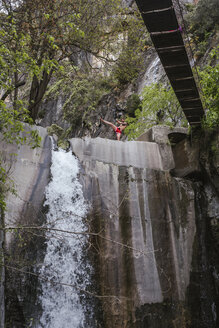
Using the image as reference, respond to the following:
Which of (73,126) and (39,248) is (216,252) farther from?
(73,126)

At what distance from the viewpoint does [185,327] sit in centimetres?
863

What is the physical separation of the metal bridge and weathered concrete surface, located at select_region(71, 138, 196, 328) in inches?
103

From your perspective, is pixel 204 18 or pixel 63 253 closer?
pixel 63 253

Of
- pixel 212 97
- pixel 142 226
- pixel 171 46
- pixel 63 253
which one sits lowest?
pixel 63 253

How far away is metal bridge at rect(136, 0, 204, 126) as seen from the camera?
5477mm

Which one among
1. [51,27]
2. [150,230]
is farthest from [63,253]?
[51,27]

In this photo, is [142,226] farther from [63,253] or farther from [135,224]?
[63,253]

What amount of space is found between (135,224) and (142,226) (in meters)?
0.21

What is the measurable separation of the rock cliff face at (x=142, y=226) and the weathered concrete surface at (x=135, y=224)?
0.03 meters

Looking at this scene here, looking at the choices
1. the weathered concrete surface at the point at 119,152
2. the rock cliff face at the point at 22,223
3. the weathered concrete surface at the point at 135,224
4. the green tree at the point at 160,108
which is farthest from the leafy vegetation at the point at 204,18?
the rock cliff face at the point at 22,223

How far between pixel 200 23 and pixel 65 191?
16.2 metres

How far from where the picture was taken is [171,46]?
6480 mm

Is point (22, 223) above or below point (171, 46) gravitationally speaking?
below

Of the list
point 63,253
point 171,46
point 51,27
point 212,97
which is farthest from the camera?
point 51,27
